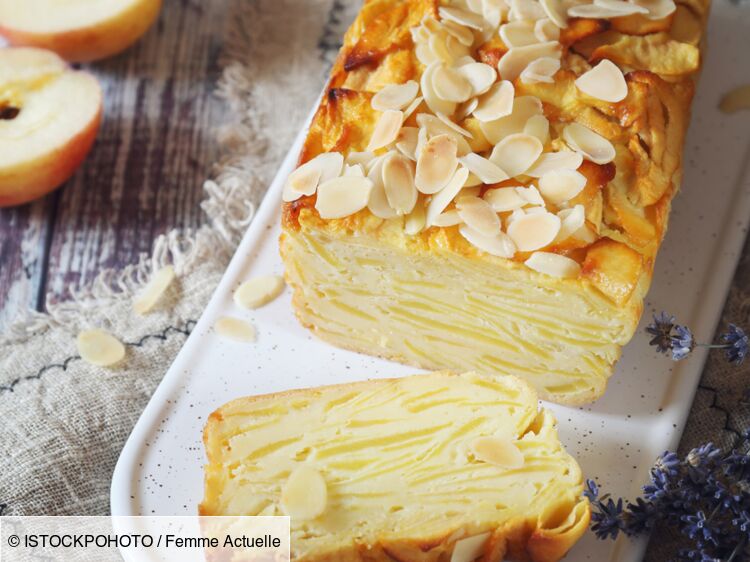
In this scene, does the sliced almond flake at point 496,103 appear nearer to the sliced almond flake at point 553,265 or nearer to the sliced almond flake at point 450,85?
the sliced almond flake at point 450,85

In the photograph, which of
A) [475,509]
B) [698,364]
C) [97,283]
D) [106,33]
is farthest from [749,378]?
[106,33]

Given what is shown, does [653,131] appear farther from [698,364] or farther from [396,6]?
[396,6]

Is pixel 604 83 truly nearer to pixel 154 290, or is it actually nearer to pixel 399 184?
pixel 399 184

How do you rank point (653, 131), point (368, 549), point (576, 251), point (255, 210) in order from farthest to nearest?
point (255, 210) < point (653, 131) < point (576, 251) < point (368, 549)

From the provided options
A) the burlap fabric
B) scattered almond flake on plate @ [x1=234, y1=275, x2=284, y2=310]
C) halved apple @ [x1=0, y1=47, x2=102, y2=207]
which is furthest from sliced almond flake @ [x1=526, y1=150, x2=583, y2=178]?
halved apple @ [x1=0, y1=47, x2=102, y2=207]

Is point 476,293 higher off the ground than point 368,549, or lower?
higher

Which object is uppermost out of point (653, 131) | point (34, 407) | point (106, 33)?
point (653, 131)
